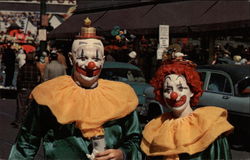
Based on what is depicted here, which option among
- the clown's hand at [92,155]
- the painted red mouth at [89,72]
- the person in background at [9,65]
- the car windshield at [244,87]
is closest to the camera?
the clown's hand at [92,155]

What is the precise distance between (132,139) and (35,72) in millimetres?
8588

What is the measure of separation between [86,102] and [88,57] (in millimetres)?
288

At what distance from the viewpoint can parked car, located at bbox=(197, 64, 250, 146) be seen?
9688 millimetres

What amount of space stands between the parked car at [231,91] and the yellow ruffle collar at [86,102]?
→ 21.1 ft

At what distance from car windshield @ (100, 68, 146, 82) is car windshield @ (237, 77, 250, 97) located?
4.07 metres

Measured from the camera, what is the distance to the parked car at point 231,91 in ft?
31.8

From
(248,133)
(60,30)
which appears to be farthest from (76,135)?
(60,30)

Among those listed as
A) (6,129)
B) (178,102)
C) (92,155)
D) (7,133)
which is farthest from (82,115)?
(6,129)

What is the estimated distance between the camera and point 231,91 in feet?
33.2

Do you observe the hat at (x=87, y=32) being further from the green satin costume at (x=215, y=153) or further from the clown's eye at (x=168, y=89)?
the green satin costume at (x=215, y=153)

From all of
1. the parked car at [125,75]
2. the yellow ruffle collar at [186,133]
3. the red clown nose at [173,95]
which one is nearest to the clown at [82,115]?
the yellow ruffle collar at [186,133]

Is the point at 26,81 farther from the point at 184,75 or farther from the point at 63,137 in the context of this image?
the point at 63,137

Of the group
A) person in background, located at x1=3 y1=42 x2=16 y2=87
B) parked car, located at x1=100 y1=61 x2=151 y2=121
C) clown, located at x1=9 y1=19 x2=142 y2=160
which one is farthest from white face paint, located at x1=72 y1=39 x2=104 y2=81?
person in background, located at x1=3 y1=42 x2=16 y2=87

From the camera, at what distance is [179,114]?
363cm
